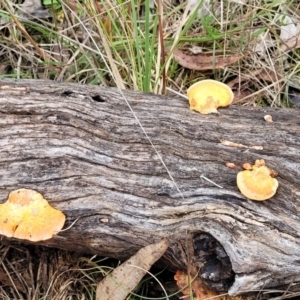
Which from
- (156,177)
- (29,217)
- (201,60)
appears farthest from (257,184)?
(201,60)

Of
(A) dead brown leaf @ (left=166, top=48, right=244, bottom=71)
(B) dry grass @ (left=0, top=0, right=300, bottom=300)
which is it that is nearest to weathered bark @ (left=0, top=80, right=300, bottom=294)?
(B) dry grass @ (left=0, top=0, right=300, bottom=300)

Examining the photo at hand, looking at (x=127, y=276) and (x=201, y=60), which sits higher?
(x=201, y=60)

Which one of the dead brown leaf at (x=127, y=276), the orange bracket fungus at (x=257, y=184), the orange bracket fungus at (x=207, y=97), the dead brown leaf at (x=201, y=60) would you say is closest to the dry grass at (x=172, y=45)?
the dead brown leaf at (x=201, y=60)

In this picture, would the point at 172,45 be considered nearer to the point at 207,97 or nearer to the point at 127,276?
the point at 207,97

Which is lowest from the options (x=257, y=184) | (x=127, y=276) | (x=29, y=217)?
(x=127, y=276)

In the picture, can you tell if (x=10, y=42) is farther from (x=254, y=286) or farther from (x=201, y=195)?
(x=254, y=286)

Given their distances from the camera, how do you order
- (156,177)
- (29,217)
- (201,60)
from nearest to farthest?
1. (29,217)
2. (156,177)
3. (201,60)

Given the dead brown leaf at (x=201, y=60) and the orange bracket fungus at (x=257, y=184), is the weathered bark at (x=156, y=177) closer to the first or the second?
the orange bracket fungus at (x=257, y=184)
